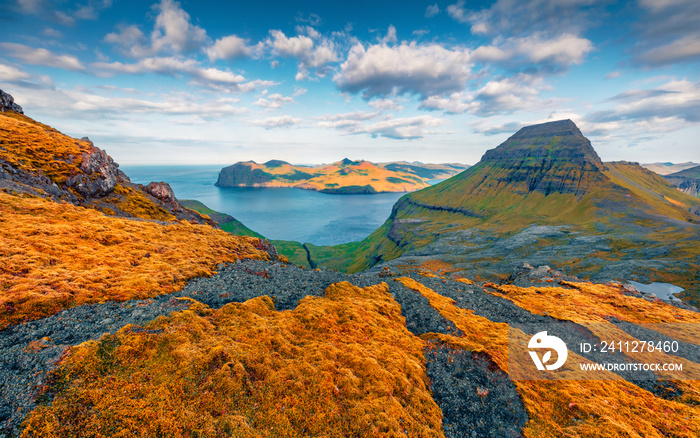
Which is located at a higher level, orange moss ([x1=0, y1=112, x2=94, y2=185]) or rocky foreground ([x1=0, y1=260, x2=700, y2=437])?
orange moss ([x1=0, y1=112, x2=94, y2=185])

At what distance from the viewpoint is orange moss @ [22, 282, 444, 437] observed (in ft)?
35.3

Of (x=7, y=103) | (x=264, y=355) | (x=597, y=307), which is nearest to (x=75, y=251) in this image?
(x=264, y=355)

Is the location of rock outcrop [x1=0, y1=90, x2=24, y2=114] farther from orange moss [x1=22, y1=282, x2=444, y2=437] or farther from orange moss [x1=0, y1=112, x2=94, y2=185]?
orange moss [x1=22, y1=282, x2=444, y2=437]

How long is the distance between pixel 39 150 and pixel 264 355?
2446 inches

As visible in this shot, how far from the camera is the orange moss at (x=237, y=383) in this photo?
35.3ft

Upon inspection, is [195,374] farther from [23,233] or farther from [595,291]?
[595,291]

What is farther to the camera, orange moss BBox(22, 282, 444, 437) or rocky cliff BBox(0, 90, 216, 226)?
rocky cliff BBox(0, 90, 216, 226)

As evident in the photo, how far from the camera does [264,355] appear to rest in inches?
629

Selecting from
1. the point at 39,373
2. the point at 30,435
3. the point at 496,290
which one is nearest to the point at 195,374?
the point at 30,435

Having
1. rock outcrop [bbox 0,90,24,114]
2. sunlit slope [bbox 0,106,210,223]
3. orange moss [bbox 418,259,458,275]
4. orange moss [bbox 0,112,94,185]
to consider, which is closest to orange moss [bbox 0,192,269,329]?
sunlit slope [bbox 0,106,210,223]

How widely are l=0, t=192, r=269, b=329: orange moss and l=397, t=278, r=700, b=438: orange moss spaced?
3043 cm

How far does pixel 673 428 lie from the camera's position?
48.0 feet

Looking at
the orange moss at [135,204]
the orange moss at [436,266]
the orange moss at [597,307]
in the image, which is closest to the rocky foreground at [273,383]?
the orange moss at [597,307]

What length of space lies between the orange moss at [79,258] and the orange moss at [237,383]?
7.30 m
